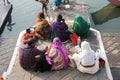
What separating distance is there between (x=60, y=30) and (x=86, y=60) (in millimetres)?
1751

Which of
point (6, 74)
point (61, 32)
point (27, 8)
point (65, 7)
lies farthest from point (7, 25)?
point (6, 74)

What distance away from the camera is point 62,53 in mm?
7023

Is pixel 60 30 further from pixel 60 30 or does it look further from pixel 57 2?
pixel 57 2

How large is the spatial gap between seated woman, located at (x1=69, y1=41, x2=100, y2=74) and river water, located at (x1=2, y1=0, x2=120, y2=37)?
414 centimetres

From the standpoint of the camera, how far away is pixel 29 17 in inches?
464

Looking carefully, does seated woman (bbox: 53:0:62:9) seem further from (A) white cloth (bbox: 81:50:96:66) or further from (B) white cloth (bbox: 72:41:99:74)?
(A) white cloth (bbox: 81:50:96:66)

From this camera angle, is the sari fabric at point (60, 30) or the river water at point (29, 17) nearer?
the sari fabric at point (60, 30)

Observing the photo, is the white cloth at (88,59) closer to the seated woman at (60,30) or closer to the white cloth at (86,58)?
the white cloth at (86,58)

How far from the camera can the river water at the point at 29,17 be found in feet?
36.2

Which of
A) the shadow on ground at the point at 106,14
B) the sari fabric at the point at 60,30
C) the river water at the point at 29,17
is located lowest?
the shadow on ground at the point at 106,14

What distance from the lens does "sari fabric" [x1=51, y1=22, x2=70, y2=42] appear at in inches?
322

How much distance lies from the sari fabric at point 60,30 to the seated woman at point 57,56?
120 cm

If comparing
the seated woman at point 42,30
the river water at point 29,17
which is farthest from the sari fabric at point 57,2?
the seated woman at point 42,30

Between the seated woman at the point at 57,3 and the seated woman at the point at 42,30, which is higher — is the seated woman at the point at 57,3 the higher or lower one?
the lower one
